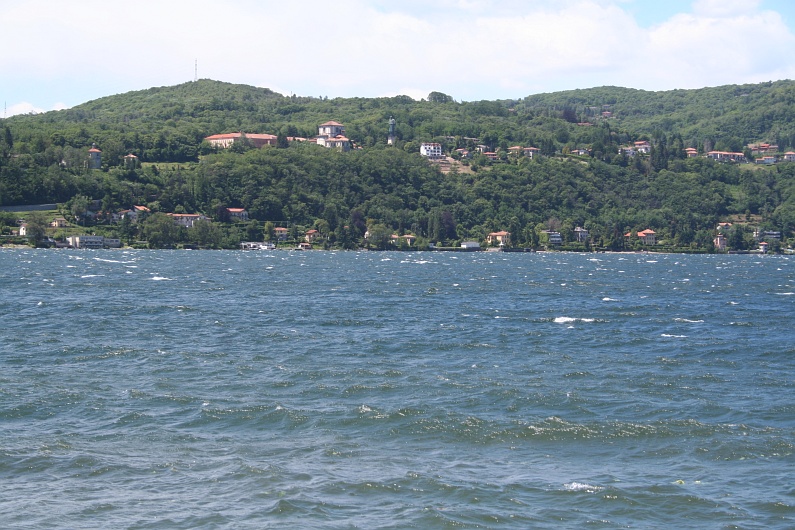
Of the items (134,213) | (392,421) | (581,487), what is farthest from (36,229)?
(581,487)

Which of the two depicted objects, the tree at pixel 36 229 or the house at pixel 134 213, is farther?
the house at pixel 134 213

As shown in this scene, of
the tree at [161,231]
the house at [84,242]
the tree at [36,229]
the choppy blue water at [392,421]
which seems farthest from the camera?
the tree at [161,231]

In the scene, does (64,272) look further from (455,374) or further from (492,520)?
(492,520)

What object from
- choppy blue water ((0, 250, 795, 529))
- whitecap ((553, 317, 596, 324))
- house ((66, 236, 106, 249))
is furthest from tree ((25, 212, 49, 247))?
whitecap ((553, 317, 596, 324))

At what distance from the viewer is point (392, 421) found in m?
24.4

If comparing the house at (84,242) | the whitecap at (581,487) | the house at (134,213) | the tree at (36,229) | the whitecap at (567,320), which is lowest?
the whitecap at (581,487)

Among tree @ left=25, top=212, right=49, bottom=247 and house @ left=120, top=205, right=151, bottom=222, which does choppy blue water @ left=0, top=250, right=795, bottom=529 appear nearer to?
tree @ left=25, top=212, right=49, bottom=247

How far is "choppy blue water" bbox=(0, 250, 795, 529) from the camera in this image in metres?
17.8

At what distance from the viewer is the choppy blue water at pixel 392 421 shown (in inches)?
703

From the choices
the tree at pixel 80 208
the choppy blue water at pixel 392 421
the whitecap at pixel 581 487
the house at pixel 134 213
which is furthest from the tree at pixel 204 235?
the whitecap at pixel 581 487

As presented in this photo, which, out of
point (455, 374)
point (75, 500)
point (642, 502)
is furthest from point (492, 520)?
point (455, 374)

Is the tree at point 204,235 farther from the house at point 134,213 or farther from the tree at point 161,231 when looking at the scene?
the house at point 134,213

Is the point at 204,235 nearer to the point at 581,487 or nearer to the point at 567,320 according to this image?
the point at 567,320

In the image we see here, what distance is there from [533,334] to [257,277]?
48.5 meters
